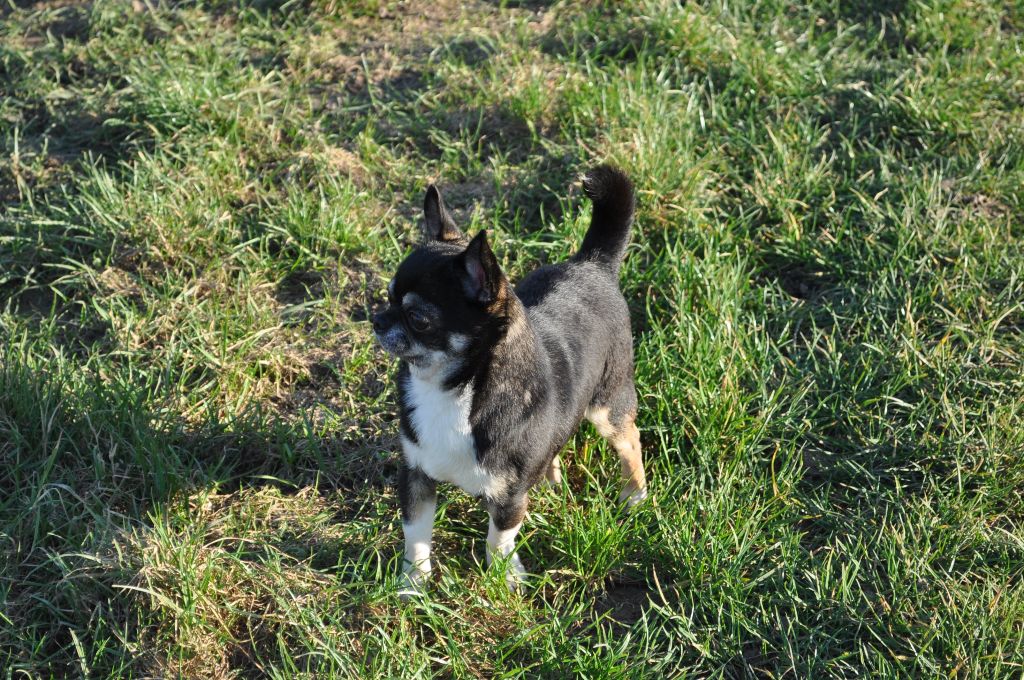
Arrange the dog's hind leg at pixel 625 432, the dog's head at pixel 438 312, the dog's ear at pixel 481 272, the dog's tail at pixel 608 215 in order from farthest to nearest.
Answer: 1. the dog's hind leg at pixel 625 432
2. the dog's tail at pixel 608 215
3. the dog's head at pixel 438 312
4. the dog's ear at pixel 481 272

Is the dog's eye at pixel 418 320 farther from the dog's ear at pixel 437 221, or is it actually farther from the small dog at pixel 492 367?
the dog's ear at pixel 437 221

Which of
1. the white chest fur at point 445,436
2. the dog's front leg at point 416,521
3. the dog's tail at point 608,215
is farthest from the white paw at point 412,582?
the dog's tail at point 608,215

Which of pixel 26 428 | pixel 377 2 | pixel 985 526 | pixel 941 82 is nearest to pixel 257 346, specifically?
pixel 26 428

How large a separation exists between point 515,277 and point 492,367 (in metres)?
1.69

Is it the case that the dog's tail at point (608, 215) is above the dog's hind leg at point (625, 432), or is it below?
above

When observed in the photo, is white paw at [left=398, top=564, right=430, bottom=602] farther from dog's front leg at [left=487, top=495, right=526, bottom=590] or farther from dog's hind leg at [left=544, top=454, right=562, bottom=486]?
dog's hind leg at [left=544, top=454, right=562, bottom=486]

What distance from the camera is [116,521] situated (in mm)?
3693

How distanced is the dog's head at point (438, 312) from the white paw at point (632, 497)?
1.15m

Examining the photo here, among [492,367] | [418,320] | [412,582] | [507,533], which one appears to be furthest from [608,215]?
[412,582]

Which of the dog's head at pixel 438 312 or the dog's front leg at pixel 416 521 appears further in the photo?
the dog's front leg at pixel 416 521

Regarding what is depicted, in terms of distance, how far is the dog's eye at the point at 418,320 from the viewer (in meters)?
3.09

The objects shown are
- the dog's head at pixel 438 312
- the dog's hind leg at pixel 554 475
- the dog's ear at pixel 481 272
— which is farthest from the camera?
the dog's hind leg at pixel 554 475

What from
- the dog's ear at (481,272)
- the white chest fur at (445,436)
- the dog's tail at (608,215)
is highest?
the dog's ear at (481,272)

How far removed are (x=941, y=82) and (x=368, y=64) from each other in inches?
131
